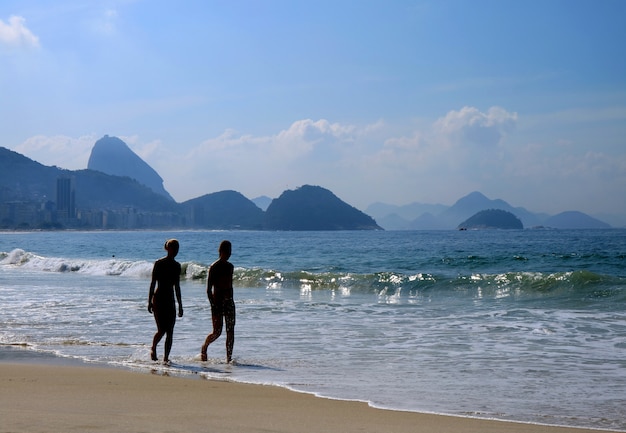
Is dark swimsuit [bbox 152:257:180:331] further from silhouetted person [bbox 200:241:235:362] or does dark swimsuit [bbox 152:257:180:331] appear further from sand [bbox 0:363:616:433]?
sand [bbox 0:363:616:433]

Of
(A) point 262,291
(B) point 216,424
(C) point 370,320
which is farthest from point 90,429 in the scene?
(A) point 262,291

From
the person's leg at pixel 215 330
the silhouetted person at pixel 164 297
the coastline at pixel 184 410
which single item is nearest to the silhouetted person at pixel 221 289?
the person's leg at pixel 215 330

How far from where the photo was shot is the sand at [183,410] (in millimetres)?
5602

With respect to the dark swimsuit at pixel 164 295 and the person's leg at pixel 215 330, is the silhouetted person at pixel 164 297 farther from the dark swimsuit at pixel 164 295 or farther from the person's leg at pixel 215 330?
the person's leg at pixel 215 330

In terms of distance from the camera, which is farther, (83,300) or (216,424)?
(83,300)

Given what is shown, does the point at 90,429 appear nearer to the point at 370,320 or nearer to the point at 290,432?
the point at 290,432

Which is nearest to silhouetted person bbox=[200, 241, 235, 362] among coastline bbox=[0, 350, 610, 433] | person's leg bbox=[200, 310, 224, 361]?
person's leg bbox=[200, 310, 224, 361]

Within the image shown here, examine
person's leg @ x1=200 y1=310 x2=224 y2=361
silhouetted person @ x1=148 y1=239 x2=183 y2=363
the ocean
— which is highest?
silhouetted person @ x1=148 y1=239 x2=183 y2=363

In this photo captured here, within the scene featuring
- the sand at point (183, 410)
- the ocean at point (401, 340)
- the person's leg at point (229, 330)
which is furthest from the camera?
the person's leg at point (229, 330)

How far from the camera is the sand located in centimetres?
560

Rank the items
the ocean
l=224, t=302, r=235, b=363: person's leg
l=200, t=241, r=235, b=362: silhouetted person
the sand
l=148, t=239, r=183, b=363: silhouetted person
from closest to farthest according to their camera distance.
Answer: the sand
the ocean
l=148, t=239, r=183, b=363: silhouetted person
l=224, t=302, r=235, b=363: person's leg
l=200, t=241, r=235, b=362: silhouetted person

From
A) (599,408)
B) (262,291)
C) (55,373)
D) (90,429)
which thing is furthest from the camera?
(262,291)

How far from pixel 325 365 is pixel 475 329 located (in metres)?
4.83

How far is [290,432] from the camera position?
5539 millimetres
